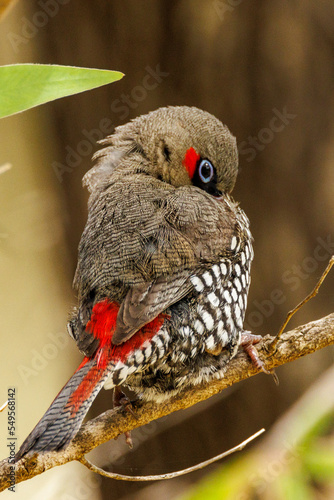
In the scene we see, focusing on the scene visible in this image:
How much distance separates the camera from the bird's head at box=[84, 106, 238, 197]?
2398 millimetres

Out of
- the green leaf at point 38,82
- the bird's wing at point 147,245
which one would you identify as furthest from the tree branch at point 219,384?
the green leaf at point 38,82

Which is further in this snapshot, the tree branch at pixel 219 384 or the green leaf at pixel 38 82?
the tree branch at pixel 219 384

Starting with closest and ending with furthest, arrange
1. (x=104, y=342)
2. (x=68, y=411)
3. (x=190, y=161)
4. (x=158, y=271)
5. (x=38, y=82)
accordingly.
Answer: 1. (x=38, y=82)
2. (x=68, y=411)
3. (x=104, y=342)
4. (x=158, y=271)
5. (x=190, y=161)

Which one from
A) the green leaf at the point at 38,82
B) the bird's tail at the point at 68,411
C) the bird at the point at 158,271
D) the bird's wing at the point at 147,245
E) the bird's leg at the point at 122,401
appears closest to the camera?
the green leaf at the point at 38,82

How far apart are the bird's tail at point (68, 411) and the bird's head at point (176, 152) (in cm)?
96

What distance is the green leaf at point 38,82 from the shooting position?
87 cm

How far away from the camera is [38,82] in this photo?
89 cm

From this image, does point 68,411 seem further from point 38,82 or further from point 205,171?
point 205,171

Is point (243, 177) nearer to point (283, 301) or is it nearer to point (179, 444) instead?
point (283, 301)

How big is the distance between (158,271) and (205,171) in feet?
2.19

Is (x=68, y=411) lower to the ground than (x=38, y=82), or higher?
lower

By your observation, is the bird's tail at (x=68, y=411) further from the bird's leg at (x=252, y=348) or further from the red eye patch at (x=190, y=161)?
the red eye patch at (x=190, y=161)

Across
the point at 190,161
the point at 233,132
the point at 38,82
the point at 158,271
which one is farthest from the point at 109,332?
the point at 233,132

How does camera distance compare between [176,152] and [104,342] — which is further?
[176,152]
